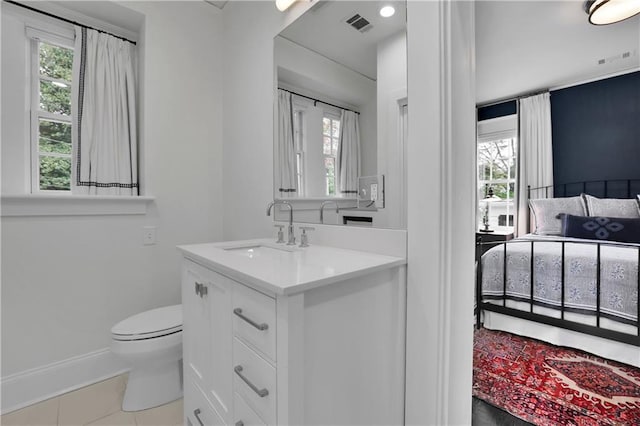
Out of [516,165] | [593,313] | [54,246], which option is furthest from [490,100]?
[54,246]

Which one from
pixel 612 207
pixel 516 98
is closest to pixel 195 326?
pixel 612 207

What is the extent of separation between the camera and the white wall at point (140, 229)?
66.8 inches

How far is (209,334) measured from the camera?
3.92 feet

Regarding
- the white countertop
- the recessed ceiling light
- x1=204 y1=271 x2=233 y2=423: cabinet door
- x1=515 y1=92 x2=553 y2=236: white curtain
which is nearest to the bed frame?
x1=515 y1=92 x2=553 y2=236: white curtain

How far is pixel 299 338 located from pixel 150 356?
47.0 inches

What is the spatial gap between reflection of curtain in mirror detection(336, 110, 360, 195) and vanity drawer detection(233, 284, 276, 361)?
753mm

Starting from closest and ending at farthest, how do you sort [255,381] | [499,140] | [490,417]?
1. [255,381]
2. [490,417]
3. [499,140]

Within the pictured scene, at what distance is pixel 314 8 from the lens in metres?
1.58

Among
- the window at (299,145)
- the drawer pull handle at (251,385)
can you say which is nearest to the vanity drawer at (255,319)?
the drawer pull handle at (251,385)

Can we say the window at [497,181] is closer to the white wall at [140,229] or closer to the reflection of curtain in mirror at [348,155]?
the reflection of curtain in mirror at [348,155]

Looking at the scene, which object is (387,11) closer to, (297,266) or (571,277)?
(297,266)

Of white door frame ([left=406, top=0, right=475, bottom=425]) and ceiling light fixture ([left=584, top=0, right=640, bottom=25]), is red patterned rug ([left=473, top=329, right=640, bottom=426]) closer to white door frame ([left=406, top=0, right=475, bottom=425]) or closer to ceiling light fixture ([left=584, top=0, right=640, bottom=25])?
white door frame ([left=406, top=0, right=475, bottom=425])

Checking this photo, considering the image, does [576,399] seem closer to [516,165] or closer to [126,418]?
[126,418]

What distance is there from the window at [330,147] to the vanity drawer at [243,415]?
1.00 m
